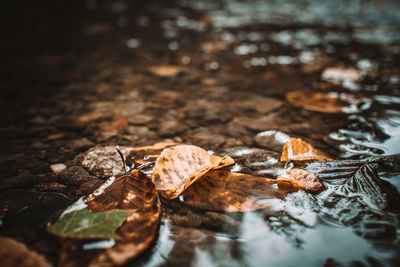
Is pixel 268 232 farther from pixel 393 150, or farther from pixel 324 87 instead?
pixel 324 87

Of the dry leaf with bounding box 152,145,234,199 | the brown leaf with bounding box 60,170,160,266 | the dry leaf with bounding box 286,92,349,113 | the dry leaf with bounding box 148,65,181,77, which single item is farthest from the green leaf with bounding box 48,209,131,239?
the dry leaf with bounding box 148,65,181,77

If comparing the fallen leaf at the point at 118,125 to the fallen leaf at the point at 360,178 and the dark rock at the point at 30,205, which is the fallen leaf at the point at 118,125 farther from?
the fallen leaf at the point at 360,178

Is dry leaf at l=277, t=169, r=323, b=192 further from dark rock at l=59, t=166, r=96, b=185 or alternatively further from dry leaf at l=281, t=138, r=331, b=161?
dark rock at l=59, t=166, r=96, b=185

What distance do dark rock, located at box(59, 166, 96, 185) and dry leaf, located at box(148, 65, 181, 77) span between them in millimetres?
1237

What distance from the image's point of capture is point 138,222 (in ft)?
2.27

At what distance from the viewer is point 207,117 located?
1383 millimetres

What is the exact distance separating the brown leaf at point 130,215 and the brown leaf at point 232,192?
0.43 ft

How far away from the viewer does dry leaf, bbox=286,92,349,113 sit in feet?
4.69

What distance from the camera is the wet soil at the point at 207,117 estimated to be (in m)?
0.67

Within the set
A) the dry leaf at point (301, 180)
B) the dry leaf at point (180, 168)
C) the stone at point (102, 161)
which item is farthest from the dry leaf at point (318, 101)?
the stone at point (102, 161)

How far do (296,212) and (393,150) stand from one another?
580 mm

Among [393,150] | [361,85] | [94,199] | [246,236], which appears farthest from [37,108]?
[361,85]

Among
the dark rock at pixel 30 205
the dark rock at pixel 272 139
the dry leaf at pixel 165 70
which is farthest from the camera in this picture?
the dry leaf at pixel 165 70

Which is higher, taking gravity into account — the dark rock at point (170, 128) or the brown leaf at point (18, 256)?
the dark rock at point (170, 128)
